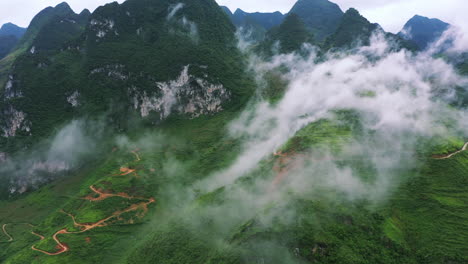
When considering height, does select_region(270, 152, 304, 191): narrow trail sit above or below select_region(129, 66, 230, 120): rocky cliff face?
below

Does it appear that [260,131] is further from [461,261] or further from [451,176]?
[461,261]

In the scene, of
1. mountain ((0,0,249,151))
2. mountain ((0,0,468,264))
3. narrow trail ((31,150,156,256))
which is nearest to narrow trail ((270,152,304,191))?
mountain ((0,0,468,264))

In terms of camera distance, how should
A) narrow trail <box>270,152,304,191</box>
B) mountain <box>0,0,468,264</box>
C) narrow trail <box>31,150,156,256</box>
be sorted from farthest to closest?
narrow trail <box>270,152,304,191</box> → narrow trail <box>31,150,156,256</box> → mountain <box>0,0,468,264</box>

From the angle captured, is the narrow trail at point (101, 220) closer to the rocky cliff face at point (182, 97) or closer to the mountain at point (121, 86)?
the rocky cliff face at point (182, 97)

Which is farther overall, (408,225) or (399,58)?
(399,58)

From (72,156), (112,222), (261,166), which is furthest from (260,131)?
(72,156)

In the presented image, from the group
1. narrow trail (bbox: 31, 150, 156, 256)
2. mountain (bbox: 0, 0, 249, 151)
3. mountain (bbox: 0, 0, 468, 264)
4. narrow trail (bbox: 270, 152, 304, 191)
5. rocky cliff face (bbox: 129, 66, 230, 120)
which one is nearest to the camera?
mountain (bbox: 0, 0, 468, 264)

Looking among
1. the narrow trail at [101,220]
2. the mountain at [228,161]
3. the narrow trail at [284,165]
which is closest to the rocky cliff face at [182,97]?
the mountain at [228,161]

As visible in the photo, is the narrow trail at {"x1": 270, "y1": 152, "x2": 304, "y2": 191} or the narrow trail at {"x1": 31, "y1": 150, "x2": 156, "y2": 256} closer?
the narrow trail at {"x1": 31, "y1": 150, "x2": 156, "y2": 256}

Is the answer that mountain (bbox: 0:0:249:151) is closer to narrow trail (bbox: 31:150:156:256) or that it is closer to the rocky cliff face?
the rocky cliff face

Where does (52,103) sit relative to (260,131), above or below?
above

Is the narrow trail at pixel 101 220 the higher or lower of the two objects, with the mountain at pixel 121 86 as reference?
lower
